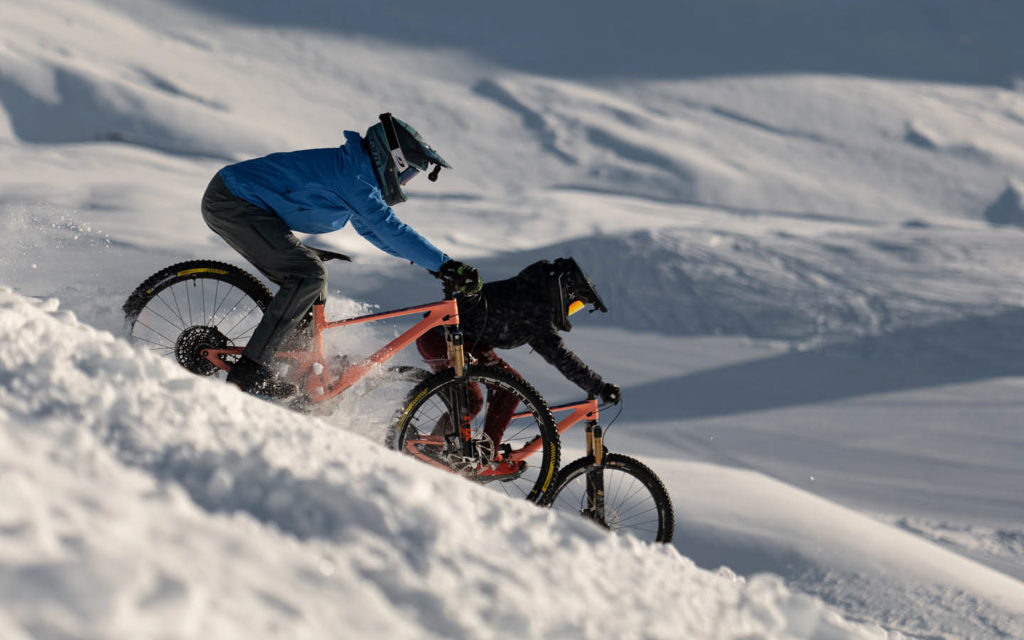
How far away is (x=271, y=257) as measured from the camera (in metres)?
3.80

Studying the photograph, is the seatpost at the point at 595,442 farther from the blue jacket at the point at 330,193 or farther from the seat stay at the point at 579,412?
the blue jacket at the point at 330,193

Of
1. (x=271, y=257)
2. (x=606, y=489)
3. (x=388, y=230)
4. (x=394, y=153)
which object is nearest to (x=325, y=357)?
(x=271, y=257)

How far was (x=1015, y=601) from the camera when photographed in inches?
205

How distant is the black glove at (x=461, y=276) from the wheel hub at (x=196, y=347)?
1.17 metres

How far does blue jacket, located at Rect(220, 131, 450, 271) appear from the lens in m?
3.63

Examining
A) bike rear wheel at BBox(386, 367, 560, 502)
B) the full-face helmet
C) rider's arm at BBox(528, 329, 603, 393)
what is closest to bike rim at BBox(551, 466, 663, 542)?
bike rear wheel at BBox(386, 367, 560, 502)

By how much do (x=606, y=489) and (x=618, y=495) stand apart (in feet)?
0.27

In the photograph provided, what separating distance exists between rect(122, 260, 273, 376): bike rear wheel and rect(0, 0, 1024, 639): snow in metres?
0.37

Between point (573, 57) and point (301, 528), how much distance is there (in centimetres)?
4231

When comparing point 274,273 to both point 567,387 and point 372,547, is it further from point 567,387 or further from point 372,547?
point 567,387

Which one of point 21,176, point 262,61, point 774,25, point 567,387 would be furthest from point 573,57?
point 567,387

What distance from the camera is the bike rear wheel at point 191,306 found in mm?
3959

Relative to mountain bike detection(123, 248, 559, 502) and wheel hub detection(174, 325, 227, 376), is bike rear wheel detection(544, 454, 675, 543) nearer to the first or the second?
mountain bike detection(123, 248, 559, 502)

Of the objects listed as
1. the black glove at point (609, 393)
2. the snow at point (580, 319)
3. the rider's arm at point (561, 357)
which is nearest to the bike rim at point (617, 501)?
the black glove at point (609, 393)
